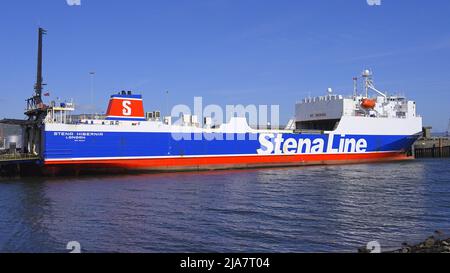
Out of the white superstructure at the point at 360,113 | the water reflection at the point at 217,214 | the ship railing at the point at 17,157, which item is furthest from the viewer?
the white superstructure at the point at 360,113

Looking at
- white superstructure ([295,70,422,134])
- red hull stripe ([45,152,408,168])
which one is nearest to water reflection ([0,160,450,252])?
red hull stripe ([45,152,408,168])

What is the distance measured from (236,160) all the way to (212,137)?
276 cm

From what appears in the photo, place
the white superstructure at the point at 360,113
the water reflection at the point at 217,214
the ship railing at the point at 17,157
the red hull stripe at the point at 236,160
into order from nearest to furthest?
1. the water reflection at the point at 217,214
2. the ship railing at the point at 17,157
3. the red hull stripe at the point at 236,160
4. the white superstructure at the point at 360,113

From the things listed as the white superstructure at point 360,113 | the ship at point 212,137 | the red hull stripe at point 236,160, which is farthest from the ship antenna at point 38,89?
the white superstructure at point 360,113

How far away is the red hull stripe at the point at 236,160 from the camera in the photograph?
27.8 meters

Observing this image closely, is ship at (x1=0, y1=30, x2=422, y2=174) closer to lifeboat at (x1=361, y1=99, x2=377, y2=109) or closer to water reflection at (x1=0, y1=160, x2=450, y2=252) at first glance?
lifeboat at (x1=361, y1=99, x2=377, y2=109)

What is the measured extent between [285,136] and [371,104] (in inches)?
428

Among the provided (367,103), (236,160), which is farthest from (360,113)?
(236,160)

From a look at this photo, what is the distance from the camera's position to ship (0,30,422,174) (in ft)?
89.3

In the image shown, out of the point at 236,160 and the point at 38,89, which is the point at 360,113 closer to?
the point at 236,160

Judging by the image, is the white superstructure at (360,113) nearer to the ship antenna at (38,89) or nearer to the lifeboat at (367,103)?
the lifeboat at (367,103)

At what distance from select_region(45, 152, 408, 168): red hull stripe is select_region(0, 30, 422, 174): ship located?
0.06 m

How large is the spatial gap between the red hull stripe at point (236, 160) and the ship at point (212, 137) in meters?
0.06
